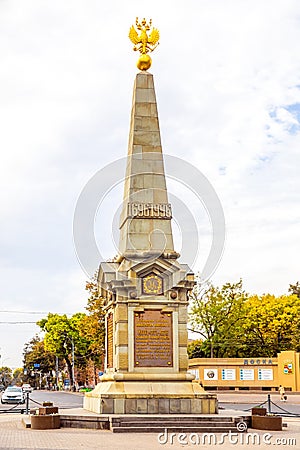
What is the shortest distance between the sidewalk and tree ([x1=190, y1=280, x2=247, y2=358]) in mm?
40193

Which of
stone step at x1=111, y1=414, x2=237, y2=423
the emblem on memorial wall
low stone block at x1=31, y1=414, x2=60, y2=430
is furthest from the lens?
the emblem on memorial wall

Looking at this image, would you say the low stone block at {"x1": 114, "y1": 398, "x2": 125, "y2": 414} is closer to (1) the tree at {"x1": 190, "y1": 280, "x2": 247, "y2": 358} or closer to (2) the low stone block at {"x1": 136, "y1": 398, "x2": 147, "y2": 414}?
(2) the low stone block at {"x1": 136, "y1": 398, "x2": 147, "y2": 414}

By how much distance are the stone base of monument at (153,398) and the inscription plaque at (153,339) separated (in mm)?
495

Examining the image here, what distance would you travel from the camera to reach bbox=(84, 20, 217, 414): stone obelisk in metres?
19.2

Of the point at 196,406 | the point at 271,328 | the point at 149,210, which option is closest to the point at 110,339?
the point at 196,406

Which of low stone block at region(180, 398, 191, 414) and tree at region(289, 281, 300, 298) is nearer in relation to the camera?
low stone block at region(180, 398, 191, 414)

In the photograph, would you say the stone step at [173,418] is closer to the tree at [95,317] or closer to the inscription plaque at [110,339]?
the inscription plaque at [110,339]

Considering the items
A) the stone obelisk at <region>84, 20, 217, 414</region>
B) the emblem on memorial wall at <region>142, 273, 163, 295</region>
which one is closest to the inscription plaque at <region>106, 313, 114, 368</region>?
the stone obelisk at <region>84, 20, 217, 414</region>

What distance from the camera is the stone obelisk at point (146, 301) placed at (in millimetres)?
19203

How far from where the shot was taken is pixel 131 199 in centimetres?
2145

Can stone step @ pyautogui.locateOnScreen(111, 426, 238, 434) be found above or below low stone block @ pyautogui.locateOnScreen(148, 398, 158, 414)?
below

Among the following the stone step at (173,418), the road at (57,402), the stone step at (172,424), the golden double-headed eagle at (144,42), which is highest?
the golden double-headed eagle at (144,42)

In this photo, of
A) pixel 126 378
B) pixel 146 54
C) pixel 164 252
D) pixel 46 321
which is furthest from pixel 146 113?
pixel 46 321

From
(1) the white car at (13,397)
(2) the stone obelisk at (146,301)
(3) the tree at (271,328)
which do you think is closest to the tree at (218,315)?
(3) the tree at (271,328)
